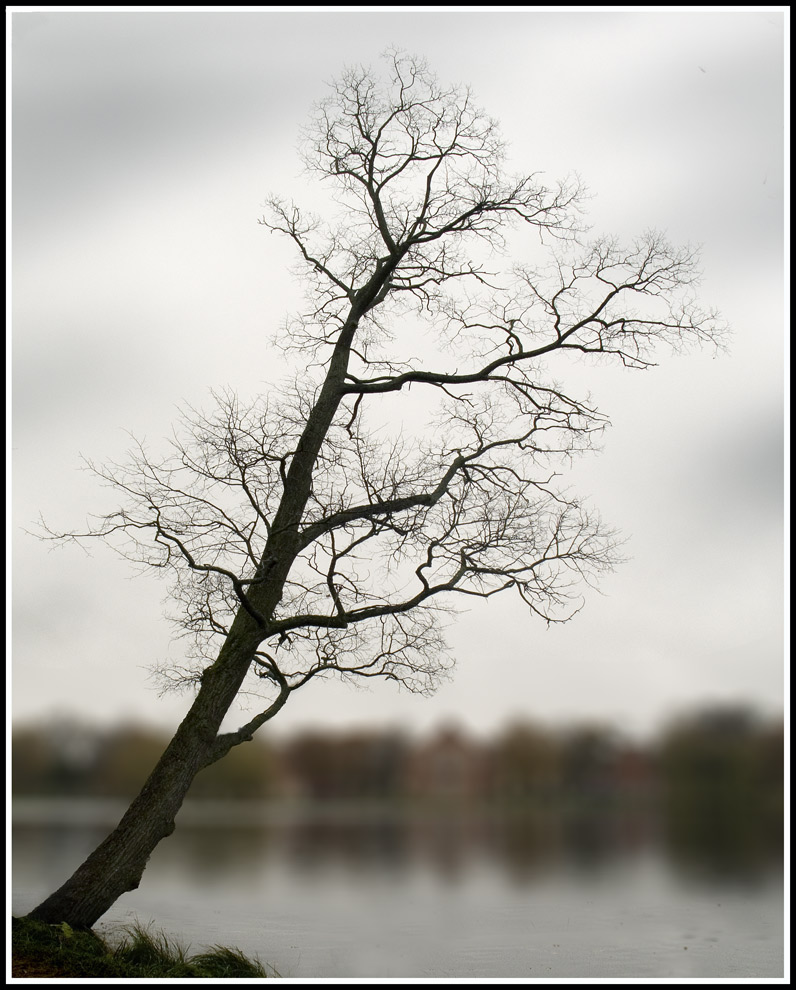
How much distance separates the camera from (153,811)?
11039 millimetres

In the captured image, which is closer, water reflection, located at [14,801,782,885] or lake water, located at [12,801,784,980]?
lake water, located at [12,801,784,980]

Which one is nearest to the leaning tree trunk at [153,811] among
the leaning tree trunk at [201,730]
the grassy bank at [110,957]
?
the leaning tree trunk at [201,730]

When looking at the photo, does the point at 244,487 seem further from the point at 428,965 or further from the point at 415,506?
the point at 428,965

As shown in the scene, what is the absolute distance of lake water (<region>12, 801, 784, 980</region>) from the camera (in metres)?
12.3

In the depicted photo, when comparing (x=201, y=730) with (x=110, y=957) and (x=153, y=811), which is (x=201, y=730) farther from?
(x=110, y=957)

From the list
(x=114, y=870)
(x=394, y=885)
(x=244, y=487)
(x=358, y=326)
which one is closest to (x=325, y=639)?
(x=244, y=487)

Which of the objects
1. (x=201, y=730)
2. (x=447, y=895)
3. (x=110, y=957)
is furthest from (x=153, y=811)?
(x=447, y=895)

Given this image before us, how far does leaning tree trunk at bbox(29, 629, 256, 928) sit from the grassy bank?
33 cm

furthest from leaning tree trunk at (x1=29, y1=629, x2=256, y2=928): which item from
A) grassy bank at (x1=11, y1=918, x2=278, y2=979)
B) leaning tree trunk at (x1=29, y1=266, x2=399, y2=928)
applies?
grassy bank at (x1=11, y1=918, x2=278, y2=979)

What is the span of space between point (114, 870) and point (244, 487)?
5143mm

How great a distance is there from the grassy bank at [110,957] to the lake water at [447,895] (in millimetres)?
672

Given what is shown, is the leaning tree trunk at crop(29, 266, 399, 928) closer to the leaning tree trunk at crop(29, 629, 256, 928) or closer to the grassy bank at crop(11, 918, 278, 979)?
the leaning tree trunk at crop(29, 629, 256, 928)

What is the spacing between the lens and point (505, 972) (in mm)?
11664

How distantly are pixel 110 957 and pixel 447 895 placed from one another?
849cm
